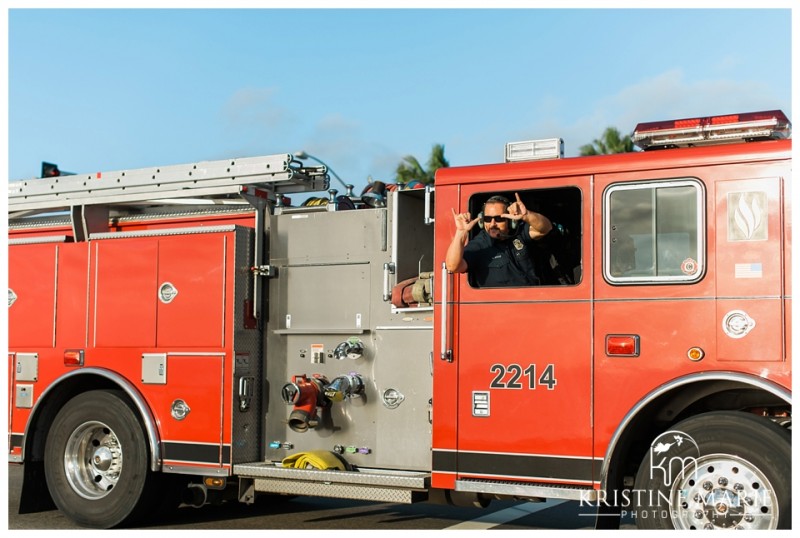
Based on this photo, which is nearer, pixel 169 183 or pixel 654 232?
pixel 654 232

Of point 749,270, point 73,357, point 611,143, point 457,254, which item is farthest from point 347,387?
point 611,143

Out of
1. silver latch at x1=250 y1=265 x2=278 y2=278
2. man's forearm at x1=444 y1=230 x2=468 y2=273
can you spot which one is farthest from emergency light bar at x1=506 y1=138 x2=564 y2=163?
silver latch at x1=250 y1=265 x2=278 y2=278

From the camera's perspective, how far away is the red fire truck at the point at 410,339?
6.43 meters

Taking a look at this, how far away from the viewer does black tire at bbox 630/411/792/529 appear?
613cm

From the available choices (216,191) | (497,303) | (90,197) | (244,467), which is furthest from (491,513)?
(90,197)

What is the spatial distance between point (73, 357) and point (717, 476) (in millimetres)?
5627

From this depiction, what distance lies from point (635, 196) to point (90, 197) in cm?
513

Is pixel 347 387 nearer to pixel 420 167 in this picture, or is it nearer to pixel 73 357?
pixel 73 357

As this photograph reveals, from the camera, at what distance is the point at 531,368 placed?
22.8 feet

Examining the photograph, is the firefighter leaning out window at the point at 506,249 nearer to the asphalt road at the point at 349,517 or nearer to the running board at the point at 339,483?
the running board at the point at 339,483

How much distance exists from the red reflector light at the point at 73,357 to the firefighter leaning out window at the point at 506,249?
3.76 metres

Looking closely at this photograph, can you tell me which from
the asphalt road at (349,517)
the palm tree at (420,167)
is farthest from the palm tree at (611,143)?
the asphalt road at (349,517)

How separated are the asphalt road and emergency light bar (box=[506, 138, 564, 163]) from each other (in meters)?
3.31

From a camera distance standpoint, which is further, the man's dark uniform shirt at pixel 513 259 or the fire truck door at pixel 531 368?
the man's dark uniform shirt at pixel 513 259
